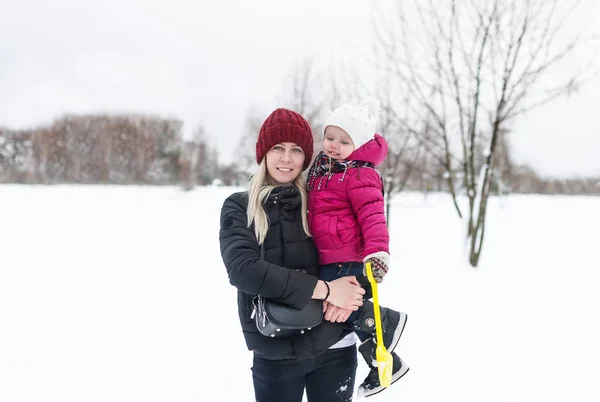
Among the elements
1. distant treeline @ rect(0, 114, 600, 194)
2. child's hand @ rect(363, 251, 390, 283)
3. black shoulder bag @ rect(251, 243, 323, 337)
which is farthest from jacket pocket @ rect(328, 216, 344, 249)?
distant treeline @ rect(0, 114, 600, 194)

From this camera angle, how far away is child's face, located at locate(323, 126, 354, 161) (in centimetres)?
171

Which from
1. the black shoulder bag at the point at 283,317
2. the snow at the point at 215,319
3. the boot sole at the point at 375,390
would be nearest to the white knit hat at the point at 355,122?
the black shoulder bag at the point at 283,317

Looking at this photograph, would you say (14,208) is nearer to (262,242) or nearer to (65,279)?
(65,279)

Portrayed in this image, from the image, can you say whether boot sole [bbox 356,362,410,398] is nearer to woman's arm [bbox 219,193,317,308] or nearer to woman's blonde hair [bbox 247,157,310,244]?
woman's arm [bbox 219,193,317,308]

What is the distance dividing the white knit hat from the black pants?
0.92 meters

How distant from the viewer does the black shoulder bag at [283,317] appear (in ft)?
4.57

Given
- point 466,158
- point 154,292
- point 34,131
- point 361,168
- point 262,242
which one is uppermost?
point 34,131

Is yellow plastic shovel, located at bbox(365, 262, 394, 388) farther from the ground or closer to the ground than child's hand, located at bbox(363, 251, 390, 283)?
closer to the ground

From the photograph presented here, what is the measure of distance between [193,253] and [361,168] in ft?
25.5

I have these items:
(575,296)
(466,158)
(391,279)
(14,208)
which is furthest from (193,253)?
(14,208)

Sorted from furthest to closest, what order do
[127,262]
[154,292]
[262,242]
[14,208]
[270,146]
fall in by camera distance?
1. [14,208]
2. [127,262]
3. [154,292]
4. [270,146]
5. [262,242]

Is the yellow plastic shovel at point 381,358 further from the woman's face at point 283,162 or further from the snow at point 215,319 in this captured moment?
the snow at point 215,319

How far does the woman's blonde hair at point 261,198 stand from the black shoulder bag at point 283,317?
0.82 ft

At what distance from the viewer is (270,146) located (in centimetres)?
165
